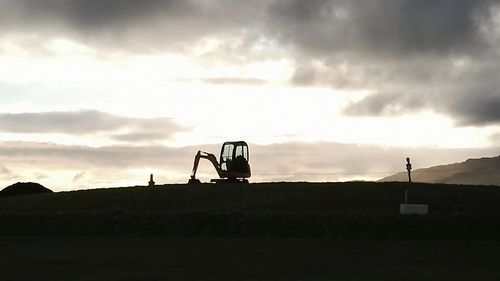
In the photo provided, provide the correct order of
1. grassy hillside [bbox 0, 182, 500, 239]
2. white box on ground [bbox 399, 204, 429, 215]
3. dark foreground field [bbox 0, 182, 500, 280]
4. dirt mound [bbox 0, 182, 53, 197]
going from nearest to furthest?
dark foreground field [bbox 0, 182, 500, 280], grassy hillside [bbox 0, 182, 500, 239], white box on ground [bbox 399, 204, 429, 215], dirt mound [bbox 0, 182, 53, 197]

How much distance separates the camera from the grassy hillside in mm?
40812

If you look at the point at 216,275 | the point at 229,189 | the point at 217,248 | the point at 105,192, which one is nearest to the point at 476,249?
the point at 217,248

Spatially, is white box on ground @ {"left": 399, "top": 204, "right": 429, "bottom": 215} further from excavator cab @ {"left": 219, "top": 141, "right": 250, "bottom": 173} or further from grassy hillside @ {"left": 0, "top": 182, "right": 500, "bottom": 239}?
excavator cab @ {"left": 219, "top": 141, "right": 250, "bottom": 173}

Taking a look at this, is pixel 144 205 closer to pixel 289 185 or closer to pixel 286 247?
pixel 289 185

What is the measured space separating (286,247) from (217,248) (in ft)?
10.4

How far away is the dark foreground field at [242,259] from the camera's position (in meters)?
22.7

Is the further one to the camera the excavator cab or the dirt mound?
the dirt mound

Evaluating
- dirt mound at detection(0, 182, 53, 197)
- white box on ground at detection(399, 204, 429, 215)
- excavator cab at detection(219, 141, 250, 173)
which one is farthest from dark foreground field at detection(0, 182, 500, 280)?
dirt mound at detection(0, 182, 53, 197)

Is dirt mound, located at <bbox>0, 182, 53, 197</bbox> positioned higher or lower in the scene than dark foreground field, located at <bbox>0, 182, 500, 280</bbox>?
higher

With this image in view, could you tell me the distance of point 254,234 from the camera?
40.4 meters

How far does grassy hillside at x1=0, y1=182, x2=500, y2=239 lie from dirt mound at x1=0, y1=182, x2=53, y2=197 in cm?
2163

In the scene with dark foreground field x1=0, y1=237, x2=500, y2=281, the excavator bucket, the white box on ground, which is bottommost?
dark foreground field x1=0, y1=237, x2=500, y2=281

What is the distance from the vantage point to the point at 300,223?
41406 mm

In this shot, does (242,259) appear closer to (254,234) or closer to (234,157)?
(254,234)
